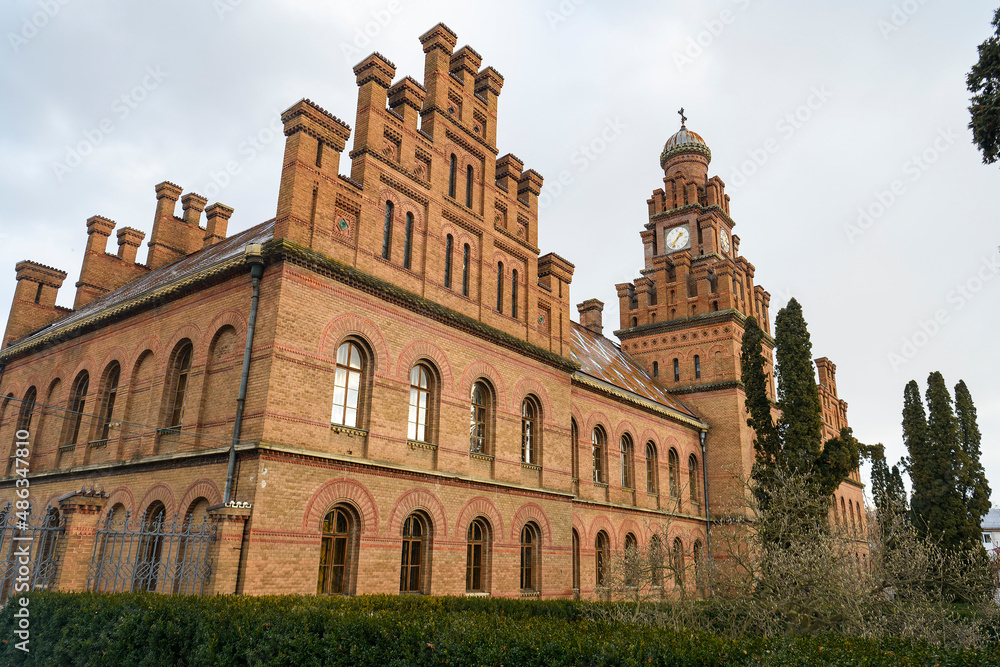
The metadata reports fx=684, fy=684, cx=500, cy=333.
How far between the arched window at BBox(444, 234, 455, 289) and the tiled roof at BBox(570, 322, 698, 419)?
25.9 ft

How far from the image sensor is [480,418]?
1933cm

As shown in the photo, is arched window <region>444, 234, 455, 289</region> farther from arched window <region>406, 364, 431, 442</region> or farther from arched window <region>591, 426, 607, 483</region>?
arched window <region>591, 426, 607, 483</region>

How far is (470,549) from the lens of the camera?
1792 centimetres

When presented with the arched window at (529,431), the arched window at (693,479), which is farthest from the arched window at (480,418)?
the arched window at (693,479)

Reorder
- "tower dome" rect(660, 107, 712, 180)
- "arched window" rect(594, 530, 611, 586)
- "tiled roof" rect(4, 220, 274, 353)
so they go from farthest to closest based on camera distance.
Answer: "tower dome" rect(660, 107, 712, 180), "arched window" rect(594, 530, 611, 586), "tiled roof" rect(4, 220, 274, 353)

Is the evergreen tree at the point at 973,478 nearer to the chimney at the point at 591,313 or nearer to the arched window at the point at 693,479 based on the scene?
the arched window at the point at 693,479

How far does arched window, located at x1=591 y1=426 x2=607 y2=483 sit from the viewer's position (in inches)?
1010

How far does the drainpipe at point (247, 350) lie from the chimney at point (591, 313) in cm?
2509

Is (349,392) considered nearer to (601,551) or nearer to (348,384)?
(348,384)

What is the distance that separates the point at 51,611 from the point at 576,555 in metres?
16.4

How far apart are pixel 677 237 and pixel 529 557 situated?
2371cm

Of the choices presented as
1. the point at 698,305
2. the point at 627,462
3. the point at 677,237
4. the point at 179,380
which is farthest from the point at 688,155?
the point at 179,380

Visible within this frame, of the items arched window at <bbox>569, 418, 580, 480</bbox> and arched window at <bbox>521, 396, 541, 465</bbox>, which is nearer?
arched window at <bbox>521, 396, 541, 465</bbox>

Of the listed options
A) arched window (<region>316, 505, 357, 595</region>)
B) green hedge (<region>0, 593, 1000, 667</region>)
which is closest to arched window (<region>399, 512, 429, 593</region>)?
arched window (<region>316, 505, 357, 595</region>)
